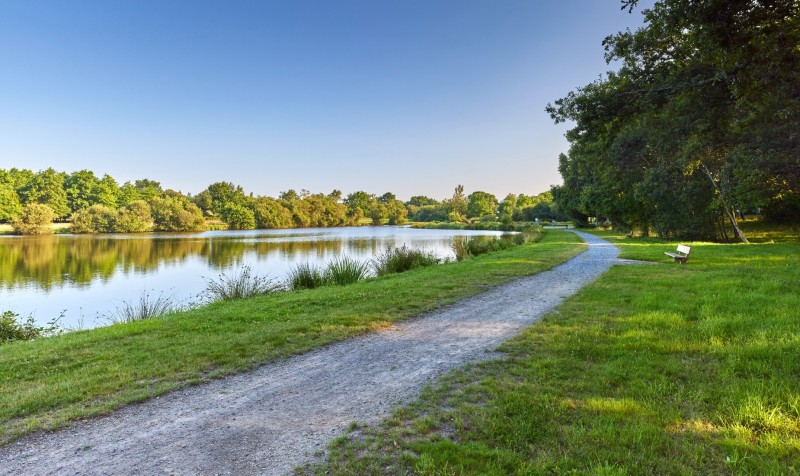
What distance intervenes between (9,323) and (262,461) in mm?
9685

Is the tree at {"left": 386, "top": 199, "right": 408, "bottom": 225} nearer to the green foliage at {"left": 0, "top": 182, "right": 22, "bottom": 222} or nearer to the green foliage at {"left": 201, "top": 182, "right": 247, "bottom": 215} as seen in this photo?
the green foliage at {"left": 201, "top": 182, "right": 247, "bottom": 215}

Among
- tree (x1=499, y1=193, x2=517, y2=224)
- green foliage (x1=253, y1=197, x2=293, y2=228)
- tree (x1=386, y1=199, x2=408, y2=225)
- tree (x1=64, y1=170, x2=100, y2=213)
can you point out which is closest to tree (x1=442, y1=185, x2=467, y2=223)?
tree (x1=499, y1=193, x2=517, y2=224)


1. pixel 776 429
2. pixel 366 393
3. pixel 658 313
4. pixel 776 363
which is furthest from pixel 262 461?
pixel 658 313

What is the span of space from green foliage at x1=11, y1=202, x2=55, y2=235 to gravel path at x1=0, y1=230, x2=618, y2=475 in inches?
3038

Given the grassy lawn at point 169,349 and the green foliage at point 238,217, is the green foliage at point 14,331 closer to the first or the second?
the grassy lawn at point 169,349

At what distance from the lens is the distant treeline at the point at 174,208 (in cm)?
6750

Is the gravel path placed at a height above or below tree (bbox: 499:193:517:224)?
below

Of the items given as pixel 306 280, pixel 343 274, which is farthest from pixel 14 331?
pixel 343 274

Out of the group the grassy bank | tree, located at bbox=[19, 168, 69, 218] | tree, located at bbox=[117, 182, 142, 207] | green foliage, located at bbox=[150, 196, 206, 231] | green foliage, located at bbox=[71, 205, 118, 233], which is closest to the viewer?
the grassy bank

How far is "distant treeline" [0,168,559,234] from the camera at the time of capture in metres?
67.5

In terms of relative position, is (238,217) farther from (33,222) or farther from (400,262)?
(400,262)

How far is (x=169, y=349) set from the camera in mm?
5840

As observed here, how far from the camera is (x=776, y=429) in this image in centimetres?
310

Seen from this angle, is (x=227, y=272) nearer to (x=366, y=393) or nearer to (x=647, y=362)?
(x=366, y=393)
